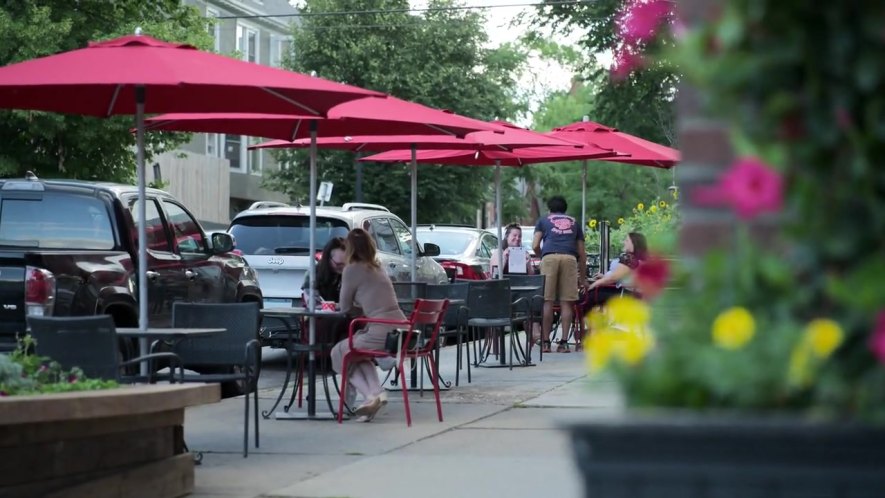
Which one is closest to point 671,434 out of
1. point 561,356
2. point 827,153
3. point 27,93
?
point 827,153

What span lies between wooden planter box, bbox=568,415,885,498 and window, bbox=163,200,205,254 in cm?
1080

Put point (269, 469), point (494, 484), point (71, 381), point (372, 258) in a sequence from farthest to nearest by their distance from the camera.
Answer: point (372, 258)
point (269, 469)
point (494, 484)
point (71, 381)

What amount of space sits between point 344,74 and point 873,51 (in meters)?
42.4

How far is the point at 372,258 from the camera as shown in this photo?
35.7ft

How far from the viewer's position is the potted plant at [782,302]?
2430mm

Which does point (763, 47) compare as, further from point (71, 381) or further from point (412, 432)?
point (412, 432)

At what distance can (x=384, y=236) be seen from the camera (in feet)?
57.1

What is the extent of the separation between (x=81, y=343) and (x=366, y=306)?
353 cm

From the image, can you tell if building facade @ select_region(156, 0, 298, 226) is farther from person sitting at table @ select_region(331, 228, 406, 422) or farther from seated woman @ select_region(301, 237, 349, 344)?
person sitting at table @ select_region(331, 228, 406, 422)

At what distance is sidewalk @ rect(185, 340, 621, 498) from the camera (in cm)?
Result: 775

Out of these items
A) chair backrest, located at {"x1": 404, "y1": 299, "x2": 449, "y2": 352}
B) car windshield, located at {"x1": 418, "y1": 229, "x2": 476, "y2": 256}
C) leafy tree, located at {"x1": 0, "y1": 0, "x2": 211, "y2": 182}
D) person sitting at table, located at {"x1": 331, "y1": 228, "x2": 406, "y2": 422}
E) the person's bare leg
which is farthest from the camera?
leafy tree, located at {"x1": 0, "y1": 0, "x2": 211, "y2": 182}

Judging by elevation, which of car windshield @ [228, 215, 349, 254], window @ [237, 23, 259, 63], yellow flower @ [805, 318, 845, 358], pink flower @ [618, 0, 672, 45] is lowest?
yellow flower @ [805, 318, 845, 358]

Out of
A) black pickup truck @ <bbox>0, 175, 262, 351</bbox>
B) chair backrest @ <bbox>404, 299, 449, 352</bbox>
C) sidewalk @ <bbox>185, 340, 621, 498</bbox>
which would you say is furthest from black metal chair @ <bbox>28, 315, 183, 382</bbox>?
chair backrest @ <bbox>404, 299, 449, 352</bbox>

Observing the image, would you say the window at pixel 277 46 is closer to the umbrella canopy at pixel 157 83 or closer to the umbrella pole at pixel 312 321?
the umbrella pole at pixel 312 321
